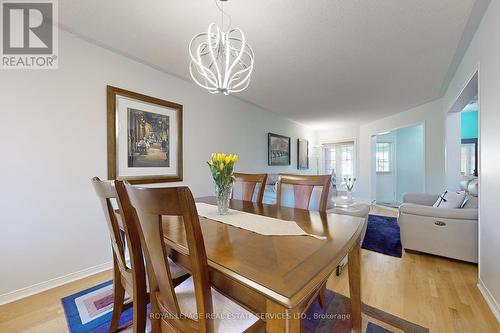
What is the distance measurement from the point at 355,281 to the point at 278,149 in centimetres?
396

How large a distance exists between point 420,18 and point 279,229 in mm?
2179

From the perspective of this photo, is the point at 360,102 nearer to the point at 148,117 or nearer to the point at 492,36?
the point at 492,36

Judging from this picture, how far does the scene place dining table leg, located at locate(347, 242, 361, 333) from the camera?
50.3 inches

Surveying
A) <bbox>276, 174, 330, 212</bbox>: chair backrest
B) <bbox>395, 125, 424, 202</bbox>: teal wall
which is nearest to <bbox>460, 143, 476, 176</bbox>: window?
<bbox>395, 125, 424, 202</bbox>: teal wall

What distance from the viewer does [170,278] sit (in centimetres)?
78

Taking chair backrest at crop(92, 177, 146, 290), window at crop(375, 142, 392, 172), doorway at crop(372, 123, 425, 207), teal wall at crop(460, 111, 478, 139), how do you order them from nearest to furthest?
chair backrest at crop(92, 177, 146, 290), teal wall at crop(460, 111, 478, 139), doorway at crop(372, 123, 425, 207), window at crop(375, 142, 392, 172)

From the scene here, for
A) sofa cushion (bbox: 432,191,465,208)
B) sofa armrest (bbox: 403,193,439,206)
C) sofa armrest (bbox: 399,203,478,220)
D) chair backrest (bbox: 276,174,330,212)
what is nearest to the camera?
chair backrest (bbox: 276,174,330,212)

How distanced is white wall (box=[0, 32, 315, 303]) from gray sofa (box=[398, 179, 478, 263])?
11.9ft

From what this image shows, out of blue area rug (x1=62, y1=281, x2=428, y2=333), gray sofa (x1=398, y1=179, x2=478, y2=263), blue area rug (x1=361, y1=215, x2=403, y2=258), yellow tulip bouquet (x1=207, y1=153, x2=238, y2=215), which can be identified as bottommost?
blue area rug (x1=62, y1=281, x2=428, y2=333)

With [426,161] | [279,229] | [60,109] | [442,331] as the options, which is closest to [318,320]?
[442,331]

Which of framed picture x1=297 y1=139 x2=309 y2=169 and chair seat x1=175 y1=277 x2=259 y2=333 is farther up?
framed picture x1=297 y1=139 x2=309 y2=169

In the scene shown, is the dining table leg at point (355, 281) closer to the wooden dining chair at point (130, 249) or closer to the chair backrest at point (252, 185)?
the chair backrest at point (252, 185)

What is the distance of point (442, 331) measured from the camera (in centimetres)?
138

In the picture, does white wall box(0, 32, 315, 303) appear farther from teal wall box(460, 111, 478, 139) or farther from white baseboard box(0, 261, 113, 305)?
teal wall box(460, 111, 478, 139)
